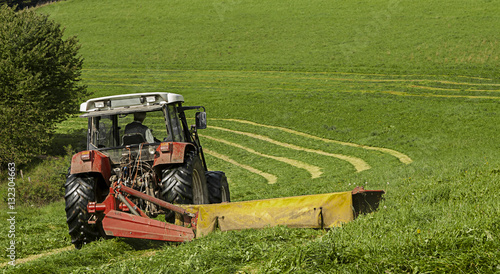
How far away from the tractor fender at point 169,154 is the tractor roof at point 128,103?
0.96 m

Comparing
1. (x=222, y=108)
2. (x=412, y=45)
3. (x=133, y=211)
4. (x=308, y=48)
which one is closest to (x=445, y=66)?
(x=412, y=45)

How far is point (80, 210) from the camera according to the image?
23.9 feet

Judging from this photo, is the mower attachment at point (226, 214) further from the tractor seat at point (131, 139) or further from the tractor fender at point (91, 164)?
the tractor seat at point (131, 139)

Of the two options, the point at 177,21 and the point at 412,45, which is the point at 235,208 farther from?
the point at 177,21

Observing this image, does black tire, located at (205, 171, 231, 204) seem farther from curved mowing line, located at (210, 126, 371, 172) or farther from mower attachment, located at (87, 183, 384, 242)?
curved mowing line, located at (210, 126, 371, 172)

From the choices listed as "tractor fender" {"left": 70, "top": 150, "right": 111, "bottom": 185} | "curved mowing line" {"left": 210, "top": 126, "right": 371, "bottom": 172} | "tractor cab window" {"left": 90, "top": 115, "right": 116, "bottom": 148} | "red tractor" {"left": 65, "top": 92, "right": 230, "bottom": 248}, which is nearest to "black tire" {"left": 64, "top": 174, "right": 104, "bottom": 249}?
→ "red tractor" {"left": 65, "top": 92, "right": 230, "bottom": 248}

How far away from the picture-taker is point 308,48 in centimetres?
5072

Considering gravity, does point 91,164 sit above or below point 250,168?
above

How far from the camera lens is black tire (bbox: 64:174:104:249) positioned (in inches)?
288

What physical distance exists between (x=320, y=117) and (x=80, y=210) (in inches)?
1036

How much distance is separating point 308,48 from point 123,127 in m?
43.9

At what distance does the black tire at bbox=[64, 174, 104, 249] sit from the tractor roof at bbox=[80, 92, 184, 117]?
1.35m

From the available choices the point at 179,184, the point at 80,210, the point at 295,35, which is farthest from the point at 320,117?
the point at 80,210

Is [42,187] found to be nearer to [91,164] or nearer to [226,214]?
[91,164]
